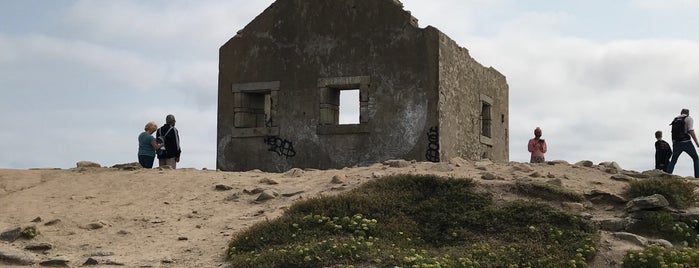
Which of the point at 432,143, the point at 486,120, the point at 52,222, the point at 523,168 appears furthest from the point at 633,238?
the point at 486,120

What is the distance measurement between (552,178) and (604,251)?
8.45 ft

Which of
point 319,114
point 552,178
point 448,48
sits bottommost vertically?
point 552,178

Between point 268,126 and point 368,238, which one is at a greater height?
point 268,126

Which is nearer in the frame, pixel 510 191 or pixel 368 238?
pixel 368 238

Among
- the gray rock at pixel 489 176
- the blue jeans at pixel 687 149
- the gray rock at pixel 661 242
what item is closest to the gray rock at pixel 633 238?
the gray rock at pixel 661 242

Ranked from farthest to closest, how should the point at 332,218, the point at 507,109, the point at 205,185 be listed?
the point at 507,109, the point at 205,185, the point at 332,218

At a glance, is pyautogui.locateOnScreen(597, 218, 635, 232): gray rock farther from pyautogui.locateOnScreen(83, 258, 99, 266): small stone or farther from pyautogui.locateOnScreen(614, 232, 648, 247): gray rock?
pyautogui.locateOnScreen(83, 258, 99, 266): small stone

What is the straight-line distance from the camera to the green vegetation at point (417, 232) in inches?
372

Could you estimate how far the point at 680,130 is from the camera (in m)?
15.4

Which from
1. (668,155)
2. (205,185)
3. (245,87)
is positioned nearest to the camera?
(205,185)

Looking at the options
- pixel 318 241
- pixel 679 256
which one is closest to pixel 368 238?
pixel 318 241

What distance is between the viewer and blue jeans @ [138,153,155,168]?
50.6 feet

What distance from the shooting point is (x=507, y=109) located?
2281 cm

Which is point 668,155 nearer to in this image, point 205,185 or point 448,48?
point 448,48
